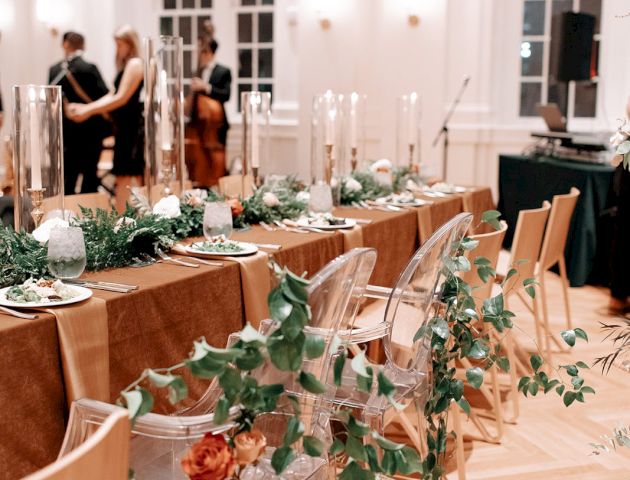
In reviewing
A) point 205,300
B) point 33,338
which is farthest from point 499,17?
point 33,338

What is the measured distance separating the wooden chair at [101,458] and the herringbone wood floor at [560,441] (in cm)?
185

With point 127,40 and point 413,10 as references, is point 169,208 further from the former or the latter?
point 413,10

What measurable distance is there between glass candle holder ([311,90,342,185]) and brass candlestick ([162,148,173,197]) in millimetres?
698

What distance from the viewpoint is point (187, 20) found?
893 cm

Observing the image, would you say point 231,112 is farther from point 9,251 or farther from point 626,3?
point 9,251

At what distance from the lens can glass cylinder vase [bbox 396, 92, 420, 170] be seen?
175 inches

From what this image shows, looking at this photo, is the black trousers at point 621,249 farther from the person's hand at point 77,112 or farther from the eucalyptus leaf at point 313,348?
the eucalyptus leaf at point 313,348

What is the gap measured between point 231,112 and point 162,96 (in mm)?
6012

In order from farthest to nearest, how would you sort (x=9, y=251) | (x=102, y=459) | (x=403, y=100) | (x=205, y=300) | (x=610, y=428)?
(x=403, y=100) → (x=610, y=428) → (x=205, y=300) → (x=9, y=251) → (x=102, y=459)

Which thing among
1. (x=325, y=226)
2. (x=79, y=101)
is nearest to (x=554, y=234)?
(x=325, y=226)

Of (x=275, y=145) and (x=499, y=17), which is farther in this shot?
(x=275, y=145)

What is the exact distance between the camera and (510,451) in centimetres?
296

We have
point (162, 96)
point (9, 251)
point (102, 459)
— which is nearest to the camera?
point (102, 459)

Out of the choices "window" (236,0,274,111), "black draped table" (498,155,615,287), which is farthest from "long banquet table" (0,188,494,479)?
"window" (236,0,274,111)
